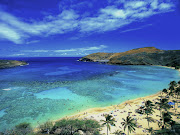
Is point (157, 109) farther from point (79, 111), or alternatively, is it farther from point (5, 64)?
point (5, 64)

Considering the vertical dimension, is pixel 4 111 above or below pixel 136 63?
below

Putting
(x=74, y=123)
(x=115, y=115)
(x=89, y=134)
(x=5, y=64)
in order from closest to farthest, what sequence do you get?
(x=89, y=134) < (x=74, y=123) < (x=115, y=115) < (x=5, y=64)

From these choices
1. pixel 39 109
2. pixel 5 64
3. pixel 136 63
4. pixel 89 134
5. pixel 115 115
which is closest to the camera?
pixel 89 134

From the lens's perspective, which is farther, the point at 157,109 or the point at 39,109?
the point at 39,109

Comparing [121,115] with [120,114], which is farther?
[120,114]

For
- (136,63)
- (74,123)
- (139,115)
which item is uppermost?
(136,63)

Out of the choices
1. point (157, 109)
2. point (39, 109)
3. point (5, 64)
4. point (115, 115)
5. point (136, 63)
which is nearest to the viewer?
point (115, 115)

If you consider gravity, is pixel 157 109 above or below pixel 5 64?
below

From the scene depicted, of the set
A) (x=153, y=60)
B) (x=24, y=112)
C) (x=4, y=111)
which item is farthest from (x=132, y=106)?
(x=153, y=60)

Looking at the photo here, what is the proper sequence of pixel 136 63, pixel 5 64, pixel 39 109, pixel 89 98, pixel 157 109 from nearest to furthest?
pixel 157 109
pixel 39 109
pixel 89 98
pixel 5 64
pixel 136 63

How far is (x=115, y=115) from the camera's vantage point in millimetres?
21719

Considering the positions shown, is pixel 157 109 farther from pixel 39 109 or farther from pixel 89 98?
pixel 39 109

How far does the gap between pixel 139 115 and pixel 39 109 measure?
A: 2532 centimetres

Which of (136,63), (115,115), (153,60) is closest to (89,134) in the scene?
(115,115)
